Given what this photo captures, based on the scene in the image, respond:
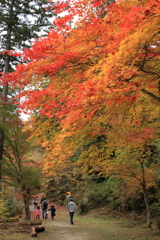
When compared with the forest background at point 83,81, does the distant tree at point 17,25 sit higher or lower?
higher

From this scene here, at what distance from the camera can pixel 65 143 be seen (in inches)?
263

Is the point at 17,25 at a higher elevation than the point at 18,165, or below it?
higher

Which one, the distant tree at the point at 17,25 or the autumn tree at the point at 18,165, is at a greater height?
the distant tree at the point at 17,25

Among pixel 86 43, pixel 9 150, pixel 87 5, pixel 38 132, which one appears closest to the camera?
pixel 86 43

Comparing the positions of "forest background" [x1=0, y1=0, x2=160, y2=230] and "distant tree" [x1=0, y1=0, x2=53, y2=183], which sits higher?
"distant tree" [x1=0, y1=0, x2=53, y2=183]

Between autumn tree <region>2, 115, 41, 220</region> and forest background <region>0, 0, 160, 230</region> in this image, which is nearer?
forest background <region>0, 0, 160, 230</region>

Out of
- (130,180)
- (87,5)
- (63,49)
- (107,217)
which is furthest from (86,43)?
(107,217)

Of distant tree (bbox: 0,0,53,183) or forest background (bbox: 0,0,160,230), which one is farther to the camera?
distant tree (bbox: 0,0,53,183)

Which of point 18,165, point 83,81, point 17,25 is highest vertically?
point 17,25

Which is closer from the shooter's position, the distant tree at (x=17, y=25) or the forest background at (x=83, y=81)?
the forest background at (x=83, y=81)

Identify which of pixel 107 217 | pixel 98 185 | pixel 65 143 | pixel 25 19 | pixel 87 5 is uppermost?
pixel 25 19

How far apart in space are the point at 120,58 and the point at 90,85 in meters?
0.70

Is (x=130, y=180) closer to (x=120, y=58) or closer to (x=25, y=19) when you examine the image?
(x=120, y=58)

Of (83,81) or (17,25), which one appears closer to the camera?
(83,81)
